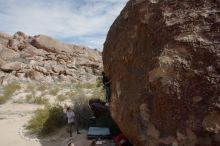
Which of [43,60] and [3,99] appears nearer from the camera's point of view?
[3,99]

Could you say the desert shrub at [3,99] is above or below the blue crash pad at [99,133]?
above

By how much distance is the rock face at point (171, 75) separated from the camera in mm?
6320

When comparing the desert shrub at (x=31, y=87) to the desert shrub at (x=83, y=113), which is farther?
the desert shrub at (x=31, y=87)

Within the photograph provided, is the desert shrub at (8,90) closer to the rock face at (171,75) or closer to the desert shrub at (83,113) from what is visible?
the desert shrub at (83,113)

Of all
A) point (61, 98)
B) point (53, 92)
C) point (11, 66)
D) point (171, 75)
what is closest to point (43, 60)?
point (11, 66)

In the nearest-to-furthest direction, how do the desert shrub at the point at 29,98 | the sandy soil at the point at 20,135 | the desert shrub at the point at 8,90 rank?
1. the sandy soil at the point at 20,135
2. the desert shrub at the point at 29,98
3. the desert shrub at the point at 8,90

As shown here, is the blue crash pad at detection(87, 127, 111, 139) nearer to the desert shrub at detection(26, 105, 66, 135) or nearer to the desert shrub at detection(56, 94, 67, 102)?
the desert shrub at detection(26, 105, 66, 135)

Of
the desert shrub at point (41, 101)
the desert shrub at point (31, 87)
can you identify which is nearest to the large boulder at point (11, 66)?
the desert shrub at point (31, 87)

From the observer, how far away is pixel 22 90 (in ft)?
82.3

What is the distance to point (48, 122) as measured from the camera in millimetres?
13461

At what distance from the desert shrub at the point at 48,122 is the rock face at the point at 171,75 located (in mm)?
5287

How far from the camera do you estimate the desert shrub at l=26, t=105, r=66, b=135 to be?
13.0 m

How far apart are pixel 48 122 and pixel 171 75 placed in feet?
25.1

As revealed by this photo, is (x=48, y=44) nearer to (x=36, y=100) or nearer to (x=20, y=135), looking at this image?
(x=36, y=100)
